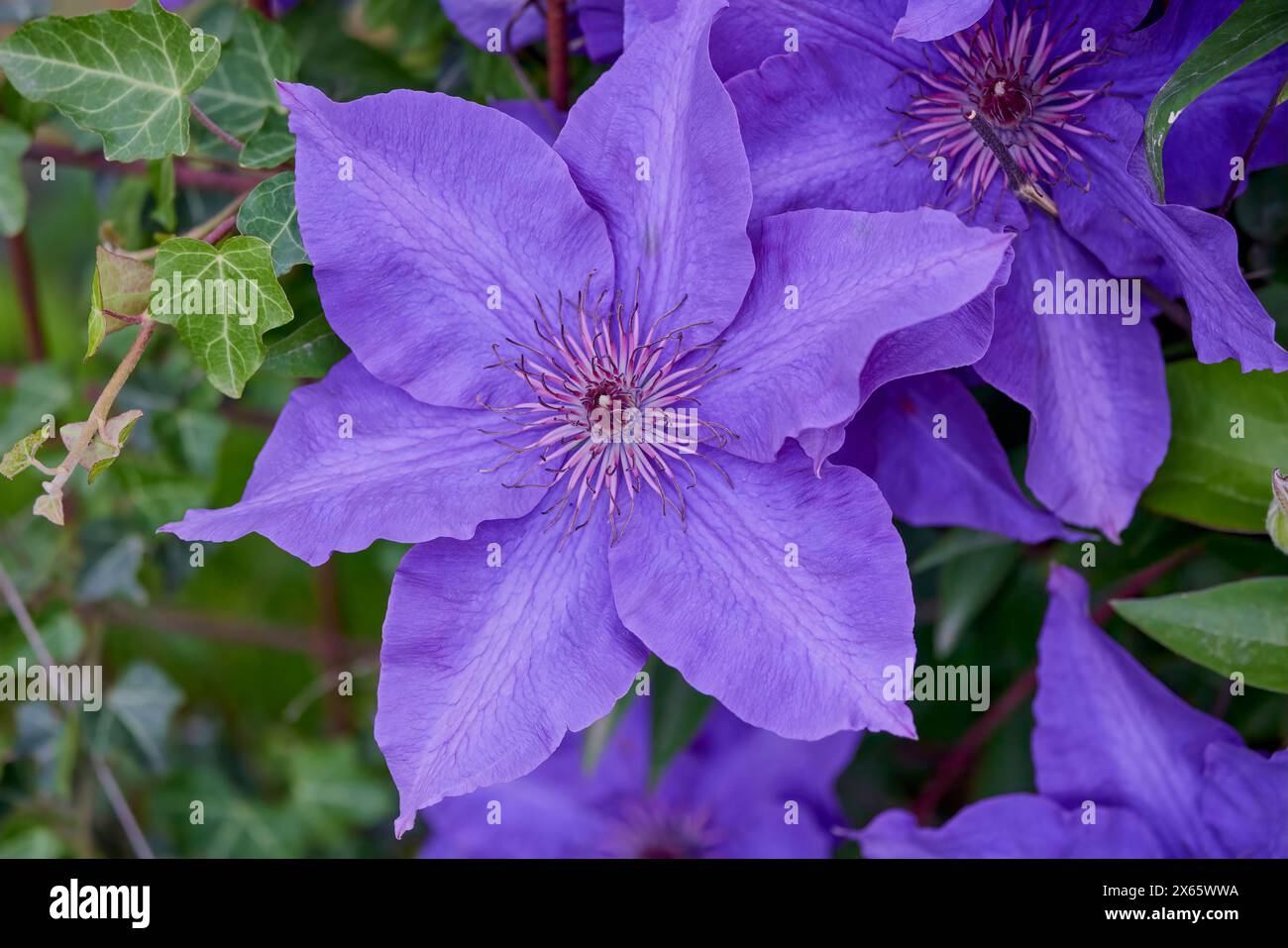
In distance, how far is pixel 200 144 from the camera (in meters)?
0.91

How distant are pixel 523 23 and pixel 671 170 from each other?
29 centimetres

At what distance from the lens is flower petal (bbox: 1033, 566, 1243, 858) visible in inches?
32.3

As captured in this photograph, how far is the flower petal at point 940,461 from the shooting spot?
0.80m

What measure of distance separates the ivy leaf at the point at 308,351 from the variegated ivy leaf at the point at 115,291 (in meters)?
0.09

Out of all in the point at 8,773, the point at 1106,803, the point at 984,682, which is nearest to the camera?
the point at 1106,803

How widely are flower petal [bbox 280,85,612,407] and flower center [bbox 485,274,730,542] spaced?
0.02 meters

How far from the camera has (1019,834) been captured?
822 mm

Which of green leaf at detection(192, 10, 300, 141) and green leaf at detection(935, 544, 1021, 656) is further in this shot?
green leaf at detection(935, 544, 1021, 656)

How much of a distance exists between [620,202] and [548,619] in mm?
266

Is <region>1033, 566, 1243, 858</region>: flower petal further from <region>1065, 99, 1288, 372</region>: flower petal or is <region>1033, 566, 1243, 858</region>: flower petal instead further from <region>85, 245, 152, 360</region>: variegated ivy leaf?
<region>85, 245, 152, 360</region>: variegated ivy leaf

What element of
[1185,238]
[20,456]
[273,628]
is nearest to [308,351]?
[20,456]

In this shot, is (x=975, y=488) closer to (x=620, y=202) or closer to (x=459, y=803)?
(x=620, y=202)

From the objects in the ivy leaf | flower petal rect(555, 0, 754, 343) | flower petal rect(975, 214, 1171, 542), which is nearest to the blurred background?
the ivy leaf

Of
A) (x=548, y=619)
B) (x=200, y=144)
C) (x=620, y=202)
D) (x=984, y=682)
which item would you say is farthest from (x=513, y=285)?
(x=984, y=682)
